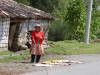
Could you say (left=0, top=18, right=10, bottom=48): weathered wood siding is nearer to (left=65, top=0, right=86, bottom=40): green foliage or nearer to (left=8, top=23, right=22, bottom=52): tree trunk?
(left=8, top=23, right=22, bottom=52): tree trunk

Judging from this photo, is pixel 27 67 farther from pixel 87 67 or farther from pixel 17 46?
pixel 17 46

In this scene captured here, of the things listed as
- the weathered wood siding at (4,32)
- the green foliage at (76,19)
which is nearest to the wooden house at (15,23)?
the weathered wood siding at (4,32)

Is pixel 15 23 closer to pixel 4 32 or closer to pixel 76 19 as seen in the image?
pixel 4 32

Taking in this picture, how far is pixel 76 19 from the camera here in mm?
29234

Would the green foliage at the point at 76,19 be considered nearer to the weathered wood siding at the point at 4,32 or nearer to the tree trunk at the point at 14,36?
the tree trunk at the point at 14,36

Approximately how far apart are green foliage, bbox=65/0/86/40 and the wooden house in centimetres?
597

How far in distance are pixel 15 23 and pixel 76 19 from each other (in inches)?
A: 356

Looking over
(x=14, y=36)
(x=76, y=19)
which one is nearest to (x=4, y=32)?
(x=14, y=36)

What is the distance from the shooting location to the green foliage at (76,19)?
29125 mm

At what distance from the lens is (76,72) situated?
11633mm

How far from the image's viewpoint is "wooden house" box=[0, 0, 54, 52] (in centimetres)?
1931

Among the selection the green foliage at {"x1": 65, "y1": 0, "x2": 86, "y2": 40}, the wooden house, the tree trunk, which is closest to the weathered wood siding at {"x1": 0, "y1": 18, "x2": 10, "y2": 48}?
the wooden house

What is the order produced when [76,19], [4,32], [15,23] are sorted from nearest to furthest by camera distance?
[4,32] → [15,23] → [76,19]

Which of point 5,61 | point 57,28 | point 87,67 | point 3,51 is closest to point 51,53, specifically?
point 3,51
